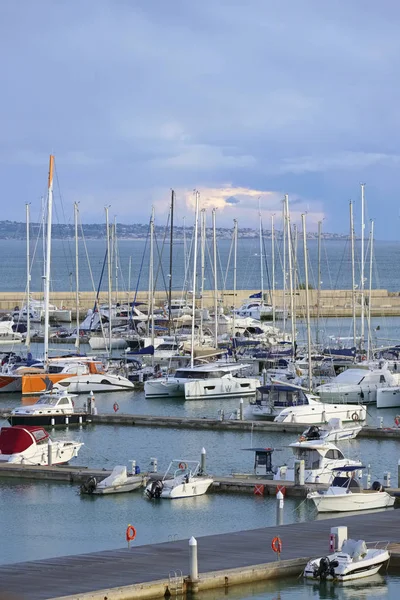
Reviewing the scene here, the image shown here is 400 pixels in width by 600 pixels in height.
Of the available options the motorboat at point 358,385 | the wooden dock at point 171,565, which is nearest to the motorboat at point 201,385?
the motorboat at point 358,385

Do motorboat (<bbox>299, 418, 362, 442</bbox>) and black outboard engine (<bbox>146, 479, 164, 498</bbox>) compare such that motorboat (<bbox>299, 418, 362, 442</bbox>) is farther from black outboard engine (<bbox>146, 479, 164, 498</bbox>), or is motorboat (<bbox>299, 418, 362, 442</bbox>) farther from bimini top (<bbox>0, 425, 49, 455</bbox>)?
bimini top (<bbox>0, 425, 49, 455</bbox>)

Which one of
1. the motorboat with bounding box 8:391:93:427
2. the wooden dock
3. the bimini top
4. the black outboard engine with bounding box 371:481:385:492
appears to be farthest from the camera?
the motorboat with bounding box 8:391:93:427

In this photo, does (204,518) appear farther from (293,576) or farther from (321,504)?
(293,576)

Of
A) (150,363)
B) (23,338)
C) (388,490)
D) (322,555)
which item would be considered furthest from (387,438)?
(23,338)

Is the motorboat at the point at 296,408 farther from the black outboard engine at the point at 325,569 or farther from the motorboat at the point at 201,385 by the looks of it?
the black outboard engine at the point at 325,569

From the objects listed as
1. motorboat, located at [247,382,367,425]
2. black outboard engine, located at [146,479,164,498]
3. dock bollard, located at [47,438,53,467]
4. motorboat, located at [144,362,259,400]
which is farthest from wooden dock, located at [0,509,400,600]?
motorboat, located at [144,362,259,400]

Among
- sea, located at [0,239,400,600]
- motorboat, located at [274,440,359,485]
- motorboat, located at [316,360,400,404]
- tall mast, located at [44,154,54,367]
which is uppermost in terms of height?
tall mast, located at [44,154,54,367]

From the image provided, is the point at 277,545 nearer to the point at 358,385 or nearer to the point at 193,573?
the point at 193,573

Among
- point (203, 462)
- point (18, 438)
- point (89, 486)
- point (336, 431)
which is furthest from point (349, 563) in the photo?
point (336, 431)

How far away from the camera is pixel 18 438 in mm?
37656

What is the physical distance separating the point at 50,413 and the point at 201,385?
9.74 meters

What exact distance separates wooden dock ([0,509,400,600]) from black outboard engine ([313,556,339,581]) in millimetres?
312

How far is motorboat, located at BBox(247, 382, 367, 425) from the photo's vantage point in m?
46.1

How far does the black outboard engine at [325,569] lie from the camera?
24812mm
